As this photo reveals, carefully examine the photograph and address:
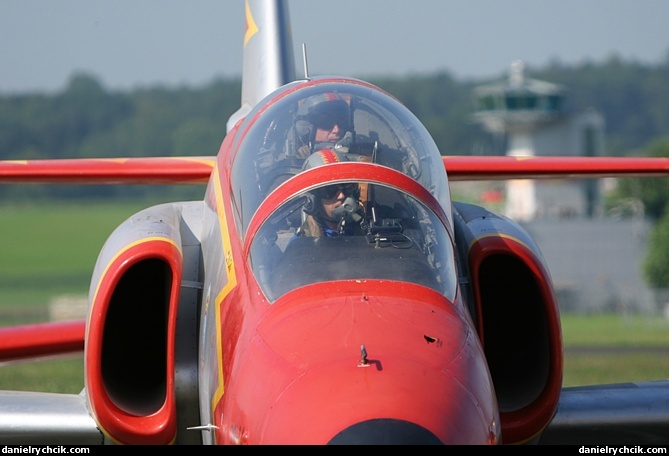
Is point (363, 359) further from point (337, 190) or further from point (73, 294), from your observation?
point (73, 294)

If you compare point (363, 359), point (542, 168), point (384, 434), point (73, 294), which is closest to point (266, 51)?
point (542, 168)

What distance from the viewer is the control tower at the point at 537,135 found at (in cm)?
7000

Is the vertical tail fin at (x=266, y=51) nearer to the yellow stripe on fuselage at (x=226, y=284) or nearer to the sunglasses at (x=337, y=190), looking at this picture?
the yellow stripe on fuselage at (x=226, y=284)

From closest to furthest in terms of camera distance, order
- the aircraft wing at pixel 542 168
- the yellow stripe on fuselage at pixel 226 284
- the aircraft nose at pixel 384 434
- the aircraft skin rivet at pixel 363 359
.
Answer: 1. the aircraft nose at pixel 384 434
2. the aircraft skin rivet at pixel 363 359
3. the yellow stripe on fuselage at pixel 226 284
4. the aircraft wing at pixel 542 168

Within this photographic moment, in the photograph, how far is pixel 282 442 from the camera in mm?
4887

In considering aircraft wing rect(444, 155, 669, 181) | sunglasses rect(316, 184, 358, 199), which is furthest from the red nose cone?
aircraft wing rect(444, 155, 669, 181)

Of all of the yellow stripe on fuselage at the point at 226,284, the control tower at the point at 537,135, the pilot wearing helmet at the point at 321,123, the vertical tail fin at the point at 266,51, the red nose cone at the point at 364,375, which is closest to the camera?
the red nose cone at the point at 364,375

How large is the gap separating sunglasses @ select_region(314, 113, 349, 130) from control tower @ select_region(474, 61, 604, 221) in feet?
206

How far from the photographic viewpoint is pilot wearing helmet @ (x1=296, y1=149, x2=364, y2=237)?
5.93m

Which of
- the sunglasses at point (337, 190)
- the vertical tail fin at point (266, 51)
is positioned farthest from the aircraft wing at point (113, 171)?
the sunglasses at point (337, 190)

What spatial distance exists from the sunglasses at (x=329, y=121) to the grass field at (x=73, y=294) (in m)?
12.0

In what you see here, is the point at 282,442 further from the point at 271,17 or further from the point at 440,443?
the point at 271,17

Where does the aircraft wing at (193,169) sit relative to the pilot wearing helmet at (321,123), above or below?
below

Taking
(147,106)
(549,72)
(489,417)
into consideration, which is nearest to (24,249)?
(147,106)
